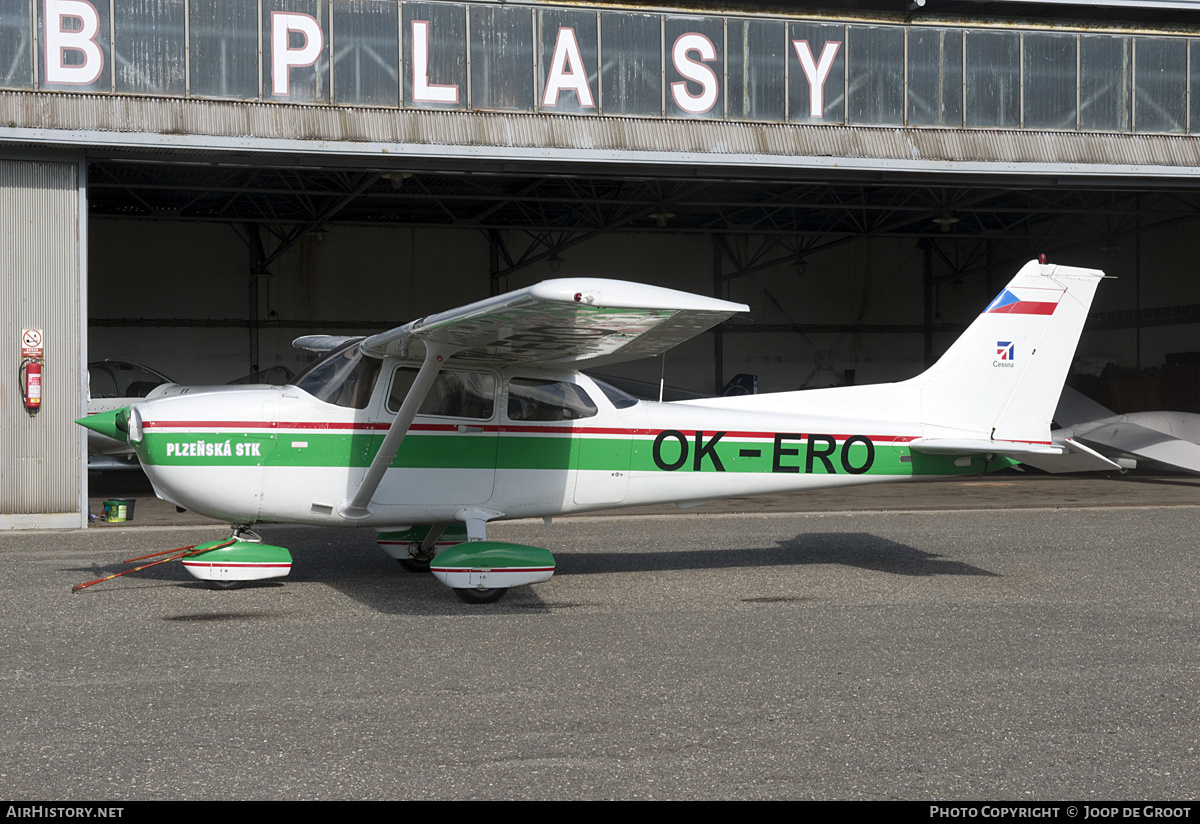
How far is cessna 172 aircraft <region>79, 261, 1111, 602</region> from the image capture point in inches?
287

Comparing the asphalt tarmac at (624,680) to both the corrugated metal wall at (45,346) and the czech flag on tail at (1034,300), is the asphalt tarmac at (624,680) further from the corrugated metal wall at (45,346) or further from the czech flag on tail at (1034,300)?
the czech flag on tail at (1034,300)

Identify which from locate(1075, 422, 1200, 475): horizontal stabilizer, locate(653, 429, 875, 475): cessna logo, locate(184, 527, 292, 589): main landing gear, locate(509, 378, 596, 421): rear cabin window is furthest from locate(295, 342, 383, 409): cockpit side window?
locate(1075, 422, 1200, 475): horizontal stabilizer

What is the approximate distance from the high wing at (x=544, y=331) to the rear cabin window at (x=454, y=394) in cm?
16

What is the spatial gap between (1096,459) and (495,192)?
15.1 m

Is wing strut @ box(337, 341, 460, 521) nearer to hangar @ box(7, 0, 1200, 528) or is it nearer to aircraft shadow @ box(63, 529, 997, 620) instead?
aircraft shadow @ box(63, 529, 997, 620)

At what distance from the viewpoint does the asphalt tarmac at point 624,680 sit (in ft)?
12.6

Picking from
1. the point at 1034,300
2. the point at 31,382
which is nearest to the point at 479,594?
the point at 1034,300

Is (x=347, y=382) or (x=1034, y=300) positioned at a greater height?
(x=1034, y=300)

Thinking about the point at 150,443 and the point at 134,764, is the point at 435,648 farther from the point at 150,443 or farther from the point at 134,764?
the point at 150,443

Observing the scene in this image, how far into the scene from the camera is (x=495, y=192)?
850 inches

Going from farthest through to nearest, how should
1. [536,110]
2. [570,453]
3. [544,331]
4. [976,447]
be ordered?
1. [536,110]
2. [976,447]
3. [570,453]
4. [544,331]

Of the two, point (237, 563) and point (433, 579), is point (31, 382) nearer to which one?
point (237, 563)

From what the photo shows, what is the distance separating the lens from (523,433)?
26.2 ft

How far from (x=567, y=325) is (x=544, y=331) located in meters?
0.31
